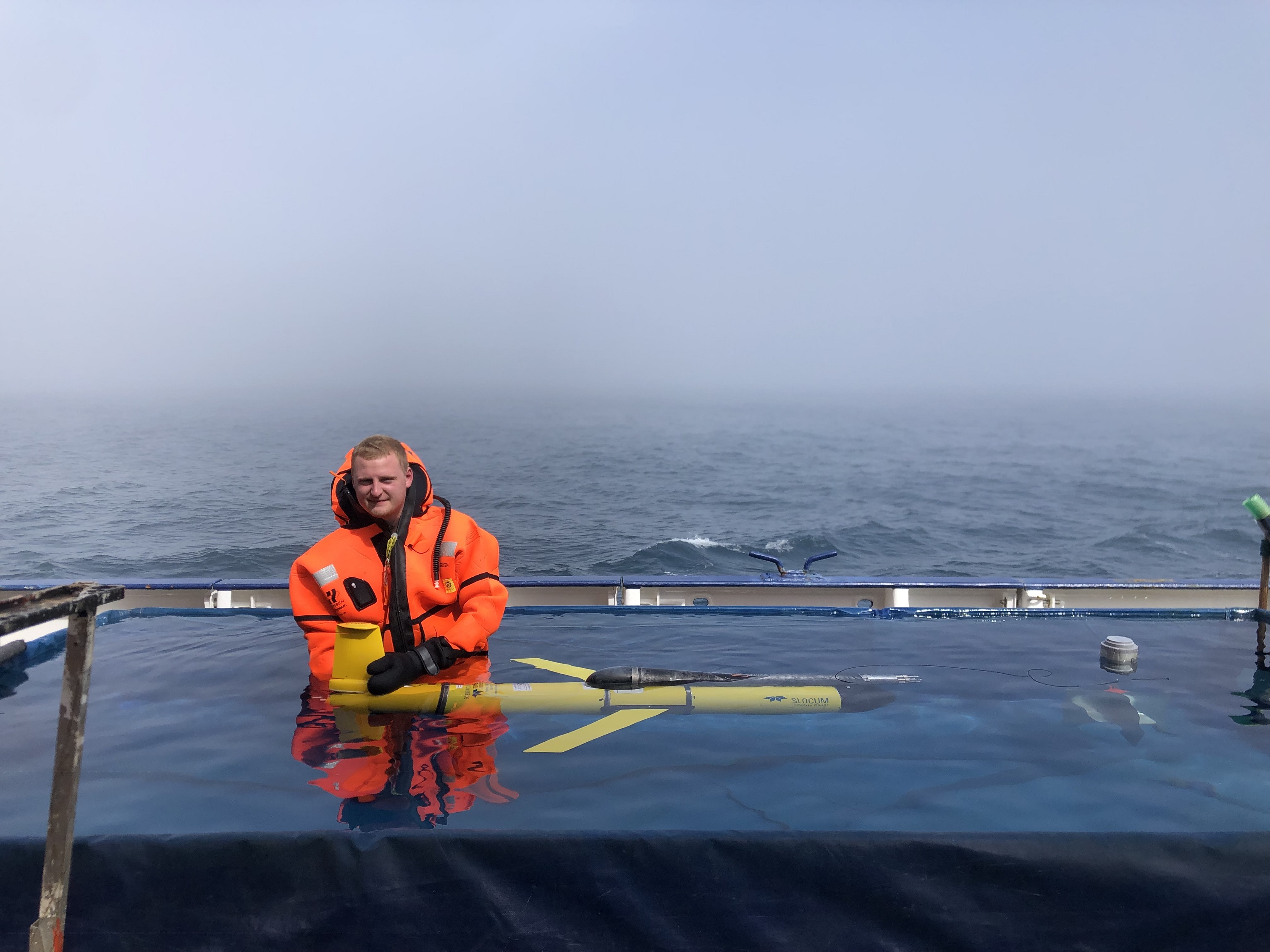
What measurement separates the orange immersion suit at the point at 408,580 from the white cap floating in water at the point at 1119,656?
8.36ft

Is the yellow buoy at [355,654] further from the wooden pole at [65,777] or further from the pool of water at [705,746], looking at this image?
the wooden pole at [65,777]

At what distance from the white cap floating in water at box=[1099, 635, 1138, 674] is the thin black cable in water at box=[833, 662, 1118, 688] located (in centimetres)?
7

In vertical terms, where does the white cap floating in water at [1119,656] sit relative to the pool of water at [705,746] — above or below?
above

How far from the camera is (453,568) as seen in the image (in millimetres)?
3637

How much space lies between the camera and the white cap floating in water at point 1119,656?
3.59m

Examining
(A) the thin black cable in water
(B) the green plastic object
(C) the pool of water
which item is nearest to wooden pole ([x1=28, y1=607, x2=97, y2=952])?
(C) the pool of water

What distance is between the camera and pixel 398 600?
3564mm

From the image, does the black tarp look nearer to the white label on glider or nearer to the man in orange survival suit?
the man in orange survival suit

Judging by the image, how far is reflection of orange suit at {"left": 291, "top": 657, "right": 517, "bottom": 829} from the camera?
7.91 ft

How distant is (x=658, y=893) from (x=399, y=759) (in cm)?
114

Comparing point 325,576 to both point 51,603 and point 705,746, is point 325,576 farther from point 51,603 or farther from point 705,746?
point 51,603

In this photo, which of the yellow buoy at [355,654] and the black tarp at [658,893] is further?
the yellow buoy at [355,654]

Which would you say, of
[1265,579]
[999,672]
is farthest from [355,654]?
[1265,579]

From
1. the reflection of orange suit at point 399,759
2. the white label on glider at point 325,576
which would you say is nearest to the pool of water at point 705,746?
the reflection of orange suit at point 399,759
